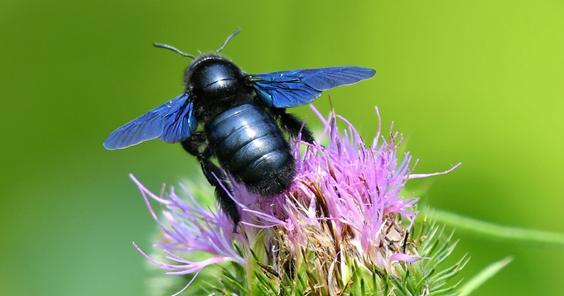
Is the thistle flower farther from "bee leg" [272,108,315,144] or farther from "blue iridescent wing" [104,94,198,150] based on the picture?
"blue iridescent wing" [104,94,198,150]

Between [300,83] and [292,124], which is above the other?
[300,83]

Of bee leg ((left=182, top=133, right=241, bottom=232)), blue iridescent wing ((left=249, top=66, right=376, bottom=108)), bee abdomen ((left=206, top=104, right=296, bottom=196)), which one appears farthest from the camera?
bee leg ((left=182, top=133, right=241, bottom=232))

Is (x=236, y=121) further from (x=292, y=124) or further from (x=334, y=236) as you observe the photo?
(x=334, y=236)

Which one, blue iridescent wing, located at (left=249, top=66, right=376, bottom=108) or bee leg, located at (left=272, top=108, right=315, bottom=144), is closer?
blue iridescent wing, located at (left=249, top=66, right=376, bottom=108)

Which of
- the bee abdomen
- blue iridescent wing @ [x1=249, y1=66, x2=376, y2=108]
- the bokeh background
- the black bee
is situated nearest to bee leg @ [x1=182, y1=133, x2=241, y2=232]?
the black bee

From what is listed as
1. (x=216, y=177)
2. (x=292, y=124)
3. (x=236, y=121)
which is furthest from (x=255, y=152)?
(x=292, y=124)

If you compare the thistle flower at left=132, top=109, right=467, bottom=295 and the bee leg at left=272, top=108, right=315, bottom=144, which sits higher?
the bee leg at left=272, top=108, right=315, bottom=144

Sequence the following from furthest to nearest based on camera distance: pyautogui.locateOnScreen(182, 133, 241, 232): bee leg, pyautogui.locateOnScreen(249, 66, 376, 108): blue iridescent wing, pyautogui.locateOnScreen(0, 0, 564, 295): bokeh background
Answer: pyautogui.locateOnScreen(0, 0, 564, 295): bokeh background
pyautogui.locateOnScreen(182, 133, 241, 232): bee leg
pyautogui.locateOnScreen(249, 66, 376, 108): blue iridescent wing
